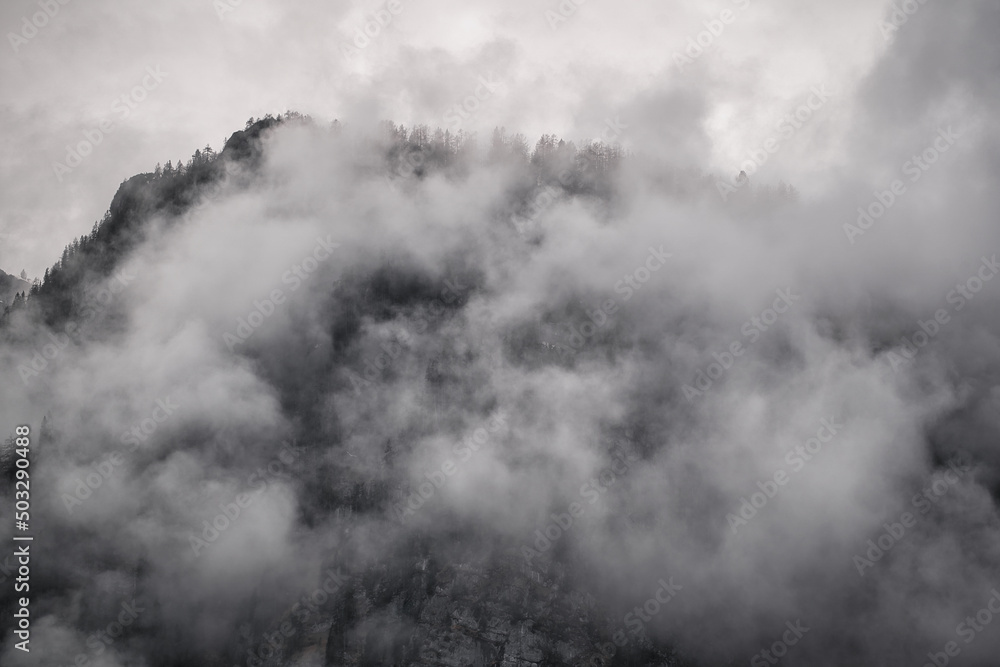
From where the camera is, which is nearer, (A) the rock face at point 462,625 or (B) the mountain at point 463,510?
(A) the rock face at point 462,625

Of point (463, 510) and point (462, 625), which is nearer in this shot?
point (462, 625)

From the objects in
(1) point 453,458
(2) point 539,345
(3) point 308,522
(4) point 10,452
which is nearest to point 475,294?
(2) point 539,345

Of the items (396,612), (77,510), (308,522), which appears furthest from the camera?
(77,510)

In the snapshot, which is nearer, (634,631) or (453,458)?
(634,631)

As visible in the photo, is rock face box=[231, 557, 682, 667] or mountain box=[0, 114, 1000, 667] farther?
mountain box=[0, 114, 1000, 667]

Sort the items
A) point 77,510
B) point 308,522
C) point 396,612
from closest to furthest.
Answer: point 396,612
point 308,522
point 77,510

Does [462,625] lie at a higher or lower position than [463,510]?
lower

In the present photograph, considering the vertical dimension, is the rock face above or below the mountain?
below

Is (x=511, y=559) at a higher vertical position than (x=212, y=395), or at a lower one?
lower

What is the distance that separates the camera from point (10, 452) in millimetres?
193750

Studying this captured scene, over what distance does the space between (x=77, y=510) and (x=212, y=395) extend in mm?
42004

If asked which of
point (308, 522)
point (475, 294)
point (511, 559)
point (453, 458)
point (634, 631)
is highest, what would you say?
point (475, 294)

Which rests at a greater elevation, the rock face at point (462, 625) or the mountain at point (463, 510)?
the mountain at point (463, 510)

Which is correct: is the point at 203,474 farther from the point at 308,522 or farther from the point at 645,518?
the point at 645,518
